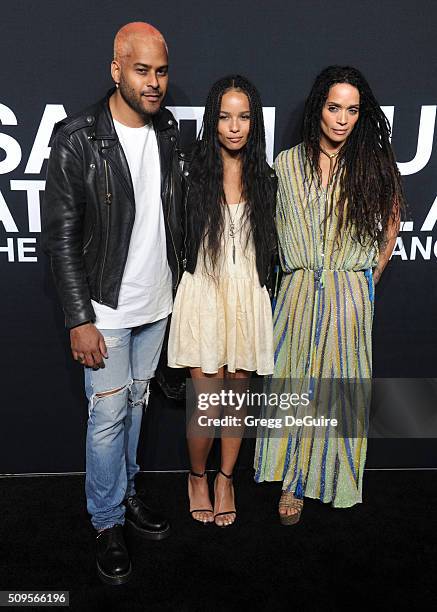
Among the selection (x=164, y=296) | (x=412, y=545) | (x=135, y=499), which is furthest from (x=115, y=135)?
(x=412, y=545)

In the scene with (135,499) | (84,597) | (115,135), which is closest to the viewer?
(115,135)

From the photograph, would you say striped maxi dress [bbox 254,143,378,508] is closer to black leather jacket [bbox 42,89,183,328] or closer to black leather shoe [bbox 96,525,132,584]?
black leather jacket [bbox 42,89,183,328]

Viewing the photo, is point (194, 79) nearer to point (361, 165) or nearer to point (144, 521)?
point (361, 165)

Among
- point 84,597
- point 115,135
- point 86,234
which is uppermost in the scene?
point 115,135

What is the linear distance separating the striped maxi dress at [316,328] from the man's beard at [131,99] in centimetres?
52

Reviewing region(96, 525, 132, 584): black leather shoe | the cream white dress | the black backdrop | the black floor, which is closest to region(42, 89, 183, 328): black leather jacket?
the cream white dress

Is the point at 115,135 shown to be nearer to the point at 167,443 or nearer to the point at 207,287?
the point at 207,287

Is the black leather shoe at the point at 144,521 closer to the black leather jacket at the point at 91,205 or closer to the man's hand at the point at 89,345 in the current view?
the man's hand at the point at 89,345

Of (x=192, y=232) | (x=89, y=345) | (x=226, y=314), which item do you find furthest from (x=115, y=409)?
(x=192, y=232)

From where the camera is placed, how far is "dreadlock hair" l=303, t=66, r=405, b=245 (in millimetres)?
2070

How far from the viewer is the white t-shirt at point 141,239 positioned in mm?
1916

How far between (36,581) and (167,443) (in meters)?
0.79

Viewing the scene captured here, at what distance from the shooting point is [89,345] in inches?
76.2

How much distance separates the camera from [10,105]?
221 centimetres
